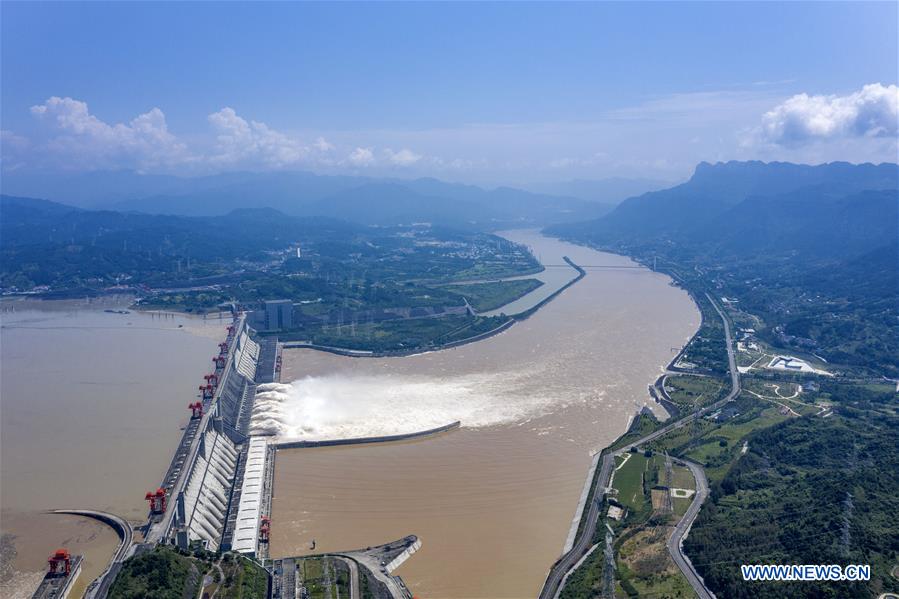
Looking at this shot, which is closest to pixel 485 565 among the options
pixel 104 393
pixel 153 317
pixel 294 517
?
pixel 294 517

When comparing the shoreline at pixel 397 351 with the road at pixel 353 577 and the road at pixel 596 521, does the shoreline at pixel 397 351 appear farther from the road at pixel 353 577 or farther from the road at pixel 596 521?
the road at pixel 353 577

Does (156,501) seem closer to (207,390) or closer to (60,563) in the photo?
(60,563)

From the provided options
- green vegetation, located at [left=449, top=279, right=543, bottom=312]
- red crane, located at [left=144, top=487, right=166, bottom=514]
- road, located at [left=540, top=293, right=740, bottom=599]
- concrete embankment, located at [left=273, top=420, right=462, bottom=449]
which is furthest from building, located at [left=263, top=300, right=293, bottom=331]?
road, located at [left=540, top=293, right=740, bottom=599]

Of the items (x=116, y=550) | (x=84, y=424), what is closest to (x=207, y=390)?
Answer: (x=84, y=424)

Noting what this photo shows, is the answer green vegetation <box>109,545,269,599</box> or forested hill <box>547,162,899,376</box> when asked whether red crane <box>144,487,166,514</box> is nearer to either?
green vegetation <box>109,545,269,599</box>

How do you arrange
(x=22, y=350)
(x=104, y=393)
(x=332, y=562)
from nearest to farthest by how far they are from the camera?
(x=332, y=562) < (x=104, y=393) < (x=22, y=350)

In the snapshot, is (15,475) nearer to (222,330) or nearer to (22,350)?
(22,350)
